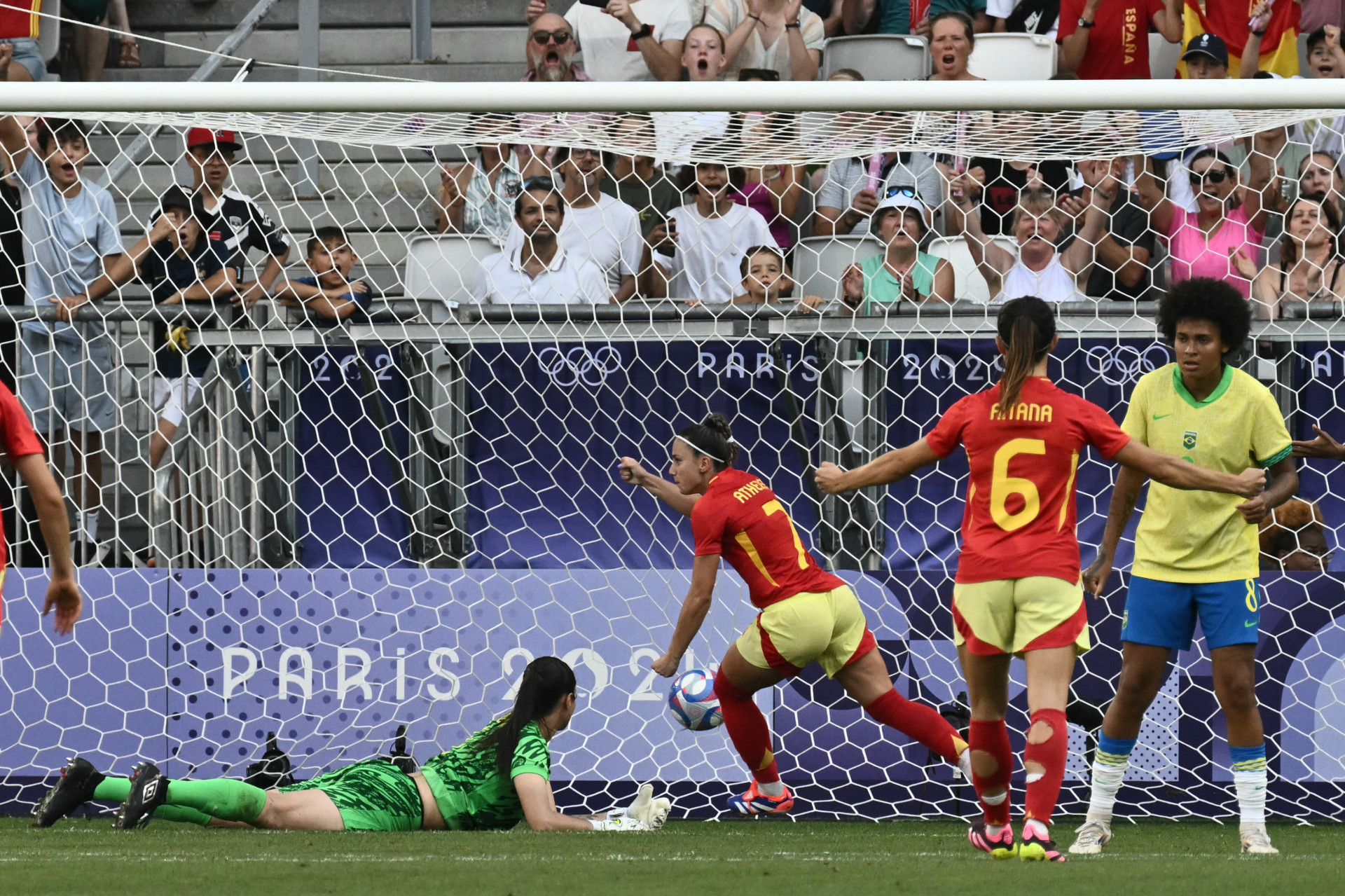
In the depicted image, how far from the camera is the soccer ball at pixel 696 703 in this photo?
20.1 feet

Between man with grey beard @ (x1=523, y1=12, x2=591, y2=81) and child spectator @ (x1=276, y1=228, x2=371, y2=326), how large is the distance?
229cm

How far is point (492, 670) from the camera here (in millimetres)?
6574

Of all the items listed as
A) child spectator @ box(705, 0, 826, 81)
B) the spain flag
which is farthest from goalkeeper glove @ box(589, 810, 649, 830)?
the spain flag

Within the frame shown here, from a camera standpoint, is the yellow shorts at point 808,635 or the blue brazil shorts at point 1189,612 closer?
the blue brazil shorts at point 1189,612

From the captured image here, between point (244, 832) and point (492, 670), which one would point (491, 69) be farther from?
point (244, 832)

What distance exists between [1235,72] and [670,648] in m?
5.29

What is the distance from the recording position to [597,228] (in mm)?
7637

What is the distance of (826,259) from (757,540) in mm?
1808

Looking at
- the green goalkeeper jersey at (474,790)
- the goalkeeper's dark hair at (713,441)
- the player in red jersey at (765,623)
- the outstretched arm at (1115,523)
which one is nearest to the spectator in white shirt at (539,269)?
the goalkeeper's dark hair at (713,441)

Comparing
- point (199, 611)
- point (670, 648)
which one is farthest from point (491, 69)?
point (670, 648)

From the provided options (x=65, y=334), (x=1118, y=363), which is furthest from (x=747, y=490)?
(x=65, y=334)

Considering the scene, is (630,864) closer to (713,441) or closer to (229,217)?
(713,441)

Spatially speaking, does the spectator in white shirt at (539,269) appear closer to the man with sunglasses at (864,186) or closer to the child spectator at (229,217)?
the child spectator at (229,217)

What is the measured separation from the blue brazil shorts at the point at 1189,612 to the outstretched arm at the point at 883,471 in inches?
37.4
